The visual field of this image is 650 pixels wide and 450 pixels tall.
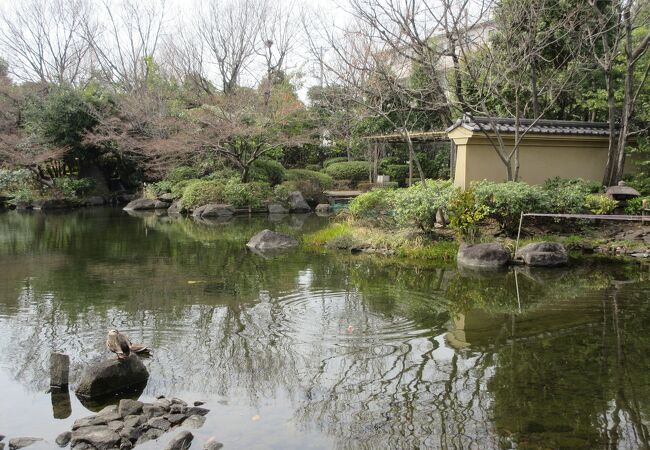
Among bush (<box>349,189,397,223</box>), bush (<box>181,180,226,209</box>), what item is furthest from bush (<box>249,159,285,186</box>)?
bush (<box>349,189,397,223</box>)

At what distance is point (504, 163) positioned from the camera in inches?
560

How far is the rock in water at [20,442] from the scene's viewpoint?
4.61 meters

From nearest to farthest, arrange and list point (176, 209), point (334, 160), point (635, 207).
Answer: point (635, 207) < point (176, 209) < point (334, 160)

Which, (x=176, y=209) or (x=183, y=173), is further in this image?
(x=183, y=173)

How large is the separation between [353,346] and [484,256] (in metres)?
5.51

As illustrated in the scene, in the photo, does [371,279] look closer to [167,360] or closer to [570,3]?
[167,360]

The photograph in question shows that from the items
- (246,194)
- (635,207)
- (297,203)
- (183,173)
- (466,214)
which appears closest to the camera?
(466,214)

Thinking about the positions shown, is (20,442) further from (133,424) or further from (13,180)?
(13,180)

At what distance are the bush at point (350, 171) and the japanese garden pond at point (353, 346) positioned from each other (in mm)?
16376

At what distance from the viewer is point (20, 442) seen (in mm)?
4645

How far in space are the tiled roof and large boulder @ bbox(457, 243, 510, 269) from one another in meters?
3.42

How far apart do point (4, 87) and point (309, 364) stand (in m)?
29.2

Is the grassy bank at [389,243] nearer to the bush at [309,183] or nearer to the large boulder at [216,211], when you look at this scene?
the large boulder at [216,211]

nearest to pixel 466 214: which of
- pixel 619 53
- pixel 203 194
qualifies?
pixel 619 53
